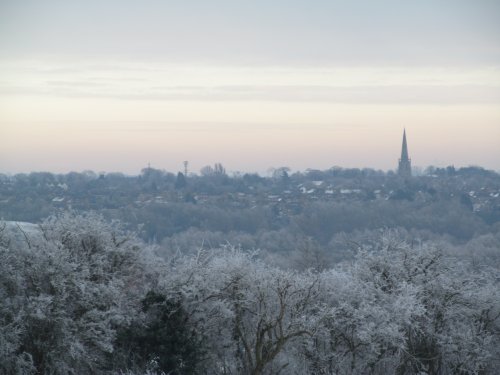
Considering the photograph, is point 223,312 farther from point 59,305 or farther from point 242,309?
point 59,305

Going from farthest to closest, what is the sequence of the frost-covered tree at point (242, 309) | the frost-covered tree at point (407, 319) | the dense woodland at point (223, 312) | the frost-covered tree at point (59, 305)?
the frost-covered tree at point (407, 319)
the frost-covered tree at point (242, 309)
the dense woodland at point (223, 312)
the frost-covered tree at point (59, 305)

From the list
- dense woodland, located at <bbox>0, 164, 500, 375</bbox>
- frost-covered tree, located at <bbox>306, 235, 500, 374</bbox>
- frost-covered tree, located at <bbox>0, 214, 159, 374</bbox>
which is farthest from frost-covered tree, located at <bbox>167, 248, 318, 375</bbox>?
frost-covered tree, located at <bbox>0, 214, 159, 374</bbox>

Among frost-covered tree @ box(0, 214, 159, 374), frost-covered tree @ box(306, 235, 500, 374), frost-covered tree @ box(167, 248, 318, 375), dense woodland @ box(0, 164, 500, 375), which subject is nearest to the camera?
frost-covered tree @ box(0, 214, 159, 374)

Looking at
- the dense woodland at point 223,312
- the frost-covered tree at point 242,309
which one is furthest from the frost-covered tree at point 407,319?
the frost-covered tree at point 242,309

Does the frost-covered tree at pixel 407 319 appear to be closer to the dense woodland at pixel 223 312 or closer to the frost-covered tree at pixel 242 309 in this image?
the dense woodland at pixel 223 312

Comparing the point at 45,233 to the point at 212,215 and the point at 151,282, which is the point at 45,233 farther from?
the point at 212,215

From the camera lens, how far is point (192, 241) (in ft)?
440

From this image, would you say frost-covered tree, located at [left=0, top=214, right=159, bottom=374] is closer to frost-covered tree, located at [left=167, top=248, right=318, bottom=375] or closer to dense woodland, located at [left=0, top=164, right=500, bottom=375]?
dense woodland, located at [left=0, top=164, right=500, bottom=375]

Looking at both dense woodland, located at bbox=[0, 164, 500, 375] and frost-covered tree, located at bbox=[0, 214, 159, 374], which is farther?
dense woodland, located at bbox=[0, 164, 500, 375]

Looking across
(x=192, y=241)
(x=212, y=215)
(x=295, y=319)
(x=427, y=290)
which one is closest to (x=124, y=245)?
(x=295, y=319)

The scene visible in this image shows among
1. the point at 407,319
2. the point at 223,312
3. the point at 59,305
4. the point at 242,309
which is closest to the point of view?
the point at 59,305

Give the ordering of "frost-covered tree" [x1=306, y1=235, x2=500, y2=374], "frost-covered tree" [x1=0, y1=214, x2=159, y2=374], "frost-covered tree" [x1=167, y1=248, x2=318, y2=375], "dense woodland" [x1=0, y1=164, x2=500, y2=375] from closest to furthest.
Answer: "frost-covered tree" [x1=0, y1=214, x2=159, y2=374]
"dense woodland" [x1=0, y1=164, x2=500, y2=375]
"frost-covered tree" [x1=167, y1=248, x2=318, y2=375]
"frost-covered tree" [x1=306, y1=235, x2=500, y2=374]

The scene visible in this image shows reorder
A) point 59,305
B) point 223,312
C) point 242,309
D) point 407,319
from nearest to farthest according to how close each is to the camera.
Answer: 1. point 59,305
2. point 407,319
3. point 223,312
4. point 242,309

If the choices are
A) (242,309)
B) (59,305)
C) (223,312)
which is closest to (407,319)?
(242,309)
